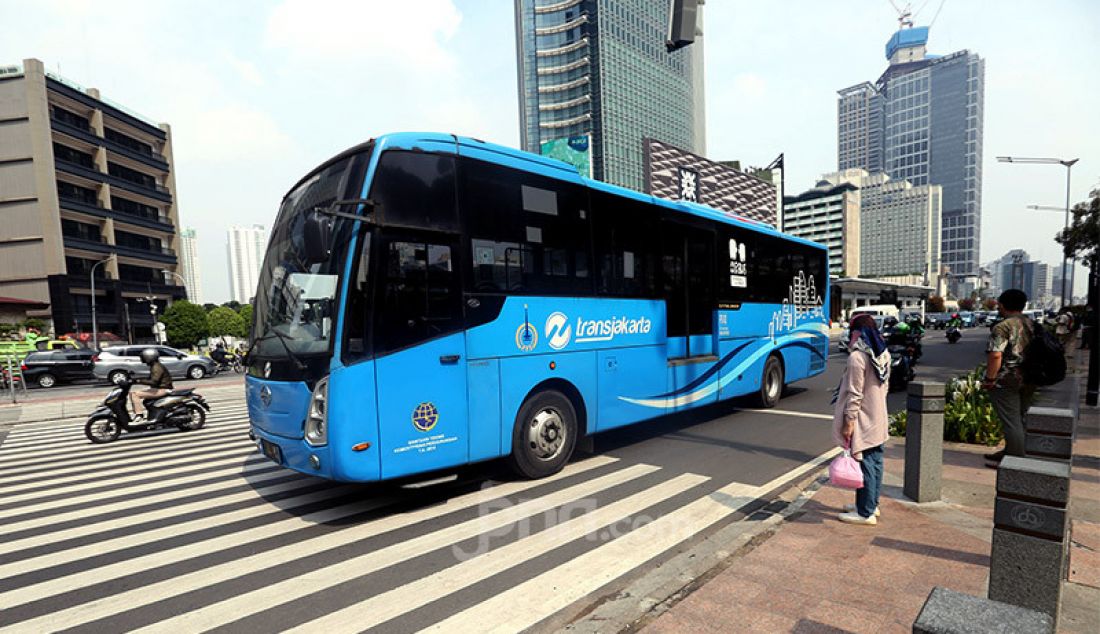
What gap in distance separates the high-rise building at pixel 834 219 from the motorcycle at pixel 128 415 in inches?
5543

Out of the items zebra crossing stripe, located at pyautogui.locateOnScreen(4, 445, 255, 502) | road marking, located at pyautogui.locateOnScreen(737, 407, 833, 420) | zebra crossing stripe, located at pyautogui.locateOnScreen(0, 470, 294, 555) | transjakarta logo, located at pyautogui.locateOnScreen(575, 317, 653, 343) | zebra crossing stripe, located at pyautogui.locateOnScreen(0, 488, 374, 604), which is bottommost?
road marking, located at pyautogui.locateOnScreen(737, 407, 833, 420)

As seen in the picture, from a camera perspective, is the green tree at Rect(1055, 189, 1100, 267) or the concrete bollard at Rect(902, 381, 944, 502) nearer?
the concrete bollard at Rect(902, 381, 944, 502)

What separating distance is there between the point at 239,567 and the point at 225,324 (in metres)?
72.0

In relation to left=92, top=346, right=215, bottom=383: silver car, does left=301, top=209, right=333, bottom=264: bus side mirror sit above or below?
above

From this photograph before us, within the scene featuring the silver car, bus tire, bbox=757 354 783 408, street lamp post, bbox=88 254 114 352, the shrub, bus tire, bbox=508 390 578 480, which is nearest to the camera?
bus tire, bbox=508 390 578 480

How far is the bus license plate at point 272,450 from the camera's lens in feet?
16.3

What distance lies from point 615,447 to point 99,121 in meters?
64.2

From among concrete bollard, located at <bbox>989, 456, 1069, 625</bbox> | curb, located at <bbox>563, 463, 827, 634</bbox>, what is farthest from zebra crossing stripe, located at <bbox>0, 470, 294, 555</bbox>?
concrete bollard, located at <bbox>989, 456, 1069, 625</bbox>

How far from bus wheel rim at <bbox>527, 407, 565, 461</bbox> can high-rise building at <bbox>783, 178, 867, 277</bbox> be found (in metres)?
140

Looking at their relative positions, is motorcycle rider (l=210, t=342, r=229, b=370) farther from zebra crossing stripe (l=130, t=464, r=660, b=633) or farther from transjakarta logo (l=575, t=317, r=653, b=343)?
zebra crossing stripe (l=130, t=464, r=660, b=633)

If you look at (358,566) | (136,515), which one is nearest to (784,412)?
(358,566)

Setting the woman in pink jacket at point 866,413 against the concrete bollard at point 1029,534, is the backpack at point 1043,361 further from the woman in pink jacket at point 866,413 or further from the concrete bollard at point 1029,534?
the concrete bollard at point 1029,534

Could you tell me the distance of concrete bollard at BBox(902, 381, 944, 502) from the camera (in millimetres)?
4836

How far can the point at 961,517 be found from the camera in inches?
176
